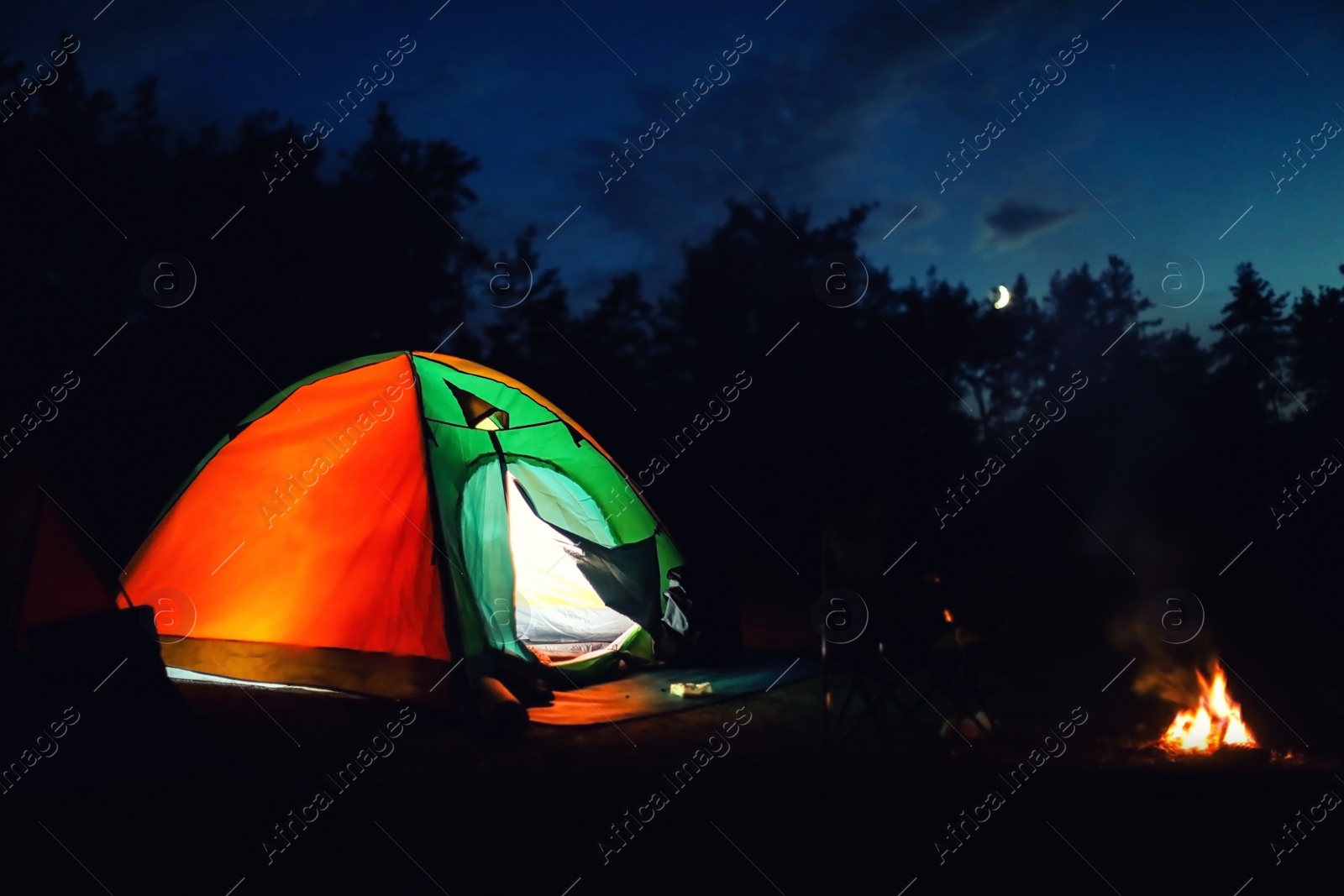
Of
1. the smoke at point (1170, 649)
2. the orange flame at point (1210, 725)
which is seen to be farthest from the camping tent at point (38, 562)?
the smoke at point (1170, 649)

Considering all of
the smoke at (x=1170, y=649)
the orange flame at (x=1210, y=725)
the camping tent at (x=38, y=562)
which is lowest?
the camping tent at (x=38, y=562)

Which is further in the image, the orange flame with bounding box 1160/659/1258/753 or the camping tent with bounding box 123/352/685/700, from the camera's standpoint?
the camping tent with bounding box 123/352/685/700

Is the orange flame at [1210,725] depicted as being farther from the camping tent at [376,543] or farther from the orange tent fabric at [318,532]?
the orange tent fabric at [318,532]

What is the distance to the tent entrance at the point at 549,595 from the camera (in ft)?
25.6

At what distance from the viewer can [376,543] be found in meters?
5.94

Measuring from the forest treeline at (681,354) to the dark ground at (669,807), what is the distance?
3126 millimetres

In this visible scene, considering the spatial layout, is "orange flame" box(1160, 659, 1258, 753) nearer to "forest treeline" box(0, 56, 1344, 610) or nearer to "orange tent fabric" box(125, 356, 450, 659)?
"forest treeline" box(0, 56, 1344, 610)

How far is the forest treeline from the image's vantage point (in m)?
12.0

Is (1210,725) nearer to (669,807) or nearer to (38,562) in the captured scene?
(669,807)

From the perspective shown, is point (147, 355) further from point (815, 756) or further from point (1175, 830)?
point (1175, 830)

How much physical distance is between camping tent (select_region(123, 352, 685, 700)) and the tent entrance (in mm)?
455

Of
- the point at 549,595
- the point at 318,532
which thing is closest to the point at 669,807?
the point at 318,532

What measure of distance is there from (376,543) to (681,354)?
14.6 m

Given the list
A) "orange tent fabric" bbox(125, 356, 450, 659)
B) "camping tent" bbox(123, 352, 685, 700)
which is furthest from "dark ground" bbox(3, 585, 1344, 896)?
"orange tent fabric" bbox(125, 356, 450, 659)
